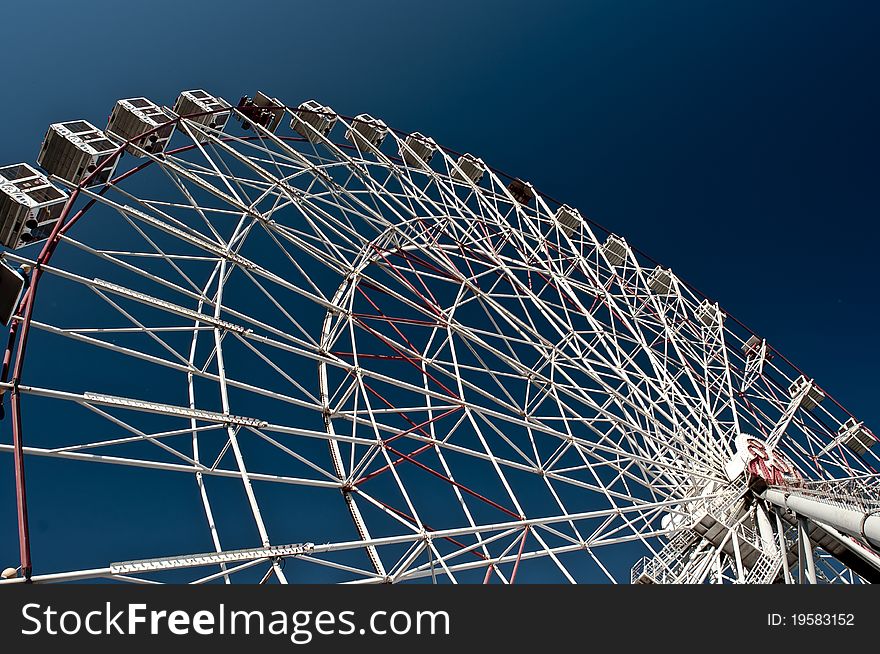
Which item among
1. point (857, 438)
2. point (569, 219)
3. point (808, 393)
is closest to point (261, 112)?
point (569, 219)

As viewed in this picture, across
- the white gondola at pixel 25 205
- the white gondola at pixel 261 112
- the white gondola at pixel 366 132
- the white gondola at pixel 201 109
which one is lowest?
the white gondola at pixel 25 205

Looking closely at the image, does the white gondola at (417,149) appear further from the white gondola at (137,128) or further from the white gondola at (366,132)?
the white gondola at (137,128)

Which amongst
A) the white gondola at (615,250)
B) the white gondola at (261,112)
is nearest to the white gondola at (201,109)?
the white gondola at (261,112)

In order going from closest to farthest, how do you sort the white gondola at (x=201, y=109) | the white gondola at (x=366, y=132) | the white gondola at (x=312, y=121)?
the white gondola at (x=201, y=109) < the white gondola at (x=312, y=121) < the white gondola at (x=366, y=132)

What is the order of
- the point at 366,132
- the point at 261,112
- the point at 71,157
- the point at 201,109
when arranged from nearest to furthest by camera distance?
the point at 71,157 < the point at 201,109 < the point at 261,112 < the point at 366,132

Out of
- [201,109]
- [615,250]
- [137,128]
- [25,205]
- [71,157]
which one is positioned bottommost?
[25,205]

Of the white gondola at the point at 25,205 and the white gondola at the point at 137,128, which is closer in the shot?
the white gondola at the point at 25,205

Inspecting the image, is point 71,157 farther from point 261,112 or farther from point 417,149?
point 417,149

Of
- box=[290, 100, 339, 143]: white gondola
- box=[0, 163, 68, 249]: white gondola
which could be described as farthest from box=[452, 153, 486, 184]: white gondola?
box=[0, 163, 68, 249]: white gondola

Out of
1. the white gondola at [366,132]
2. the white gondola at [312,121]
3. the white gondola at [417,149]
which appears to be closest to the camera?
the white gondola at [312,121]

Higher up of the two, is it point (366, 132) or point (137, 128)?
point (366, 132)

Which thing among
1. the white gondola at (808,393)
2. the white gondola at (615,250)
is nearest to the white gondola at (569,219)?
the white gondola at (615,250)

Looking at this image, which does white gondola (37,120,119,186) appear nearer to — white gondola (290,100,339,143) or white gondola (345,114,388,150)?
white gondola (290,100,339,143)

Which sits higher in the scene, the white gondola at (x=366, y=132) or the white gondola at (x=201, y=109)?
the white gondola at (x=366, y=132)
